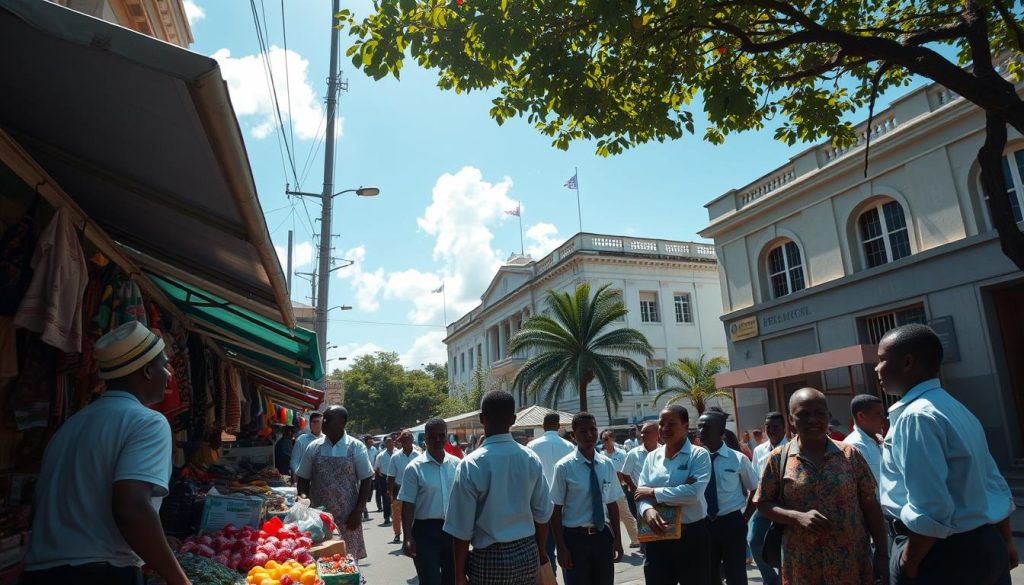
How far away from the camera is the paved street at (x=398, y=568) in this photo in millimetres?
7916

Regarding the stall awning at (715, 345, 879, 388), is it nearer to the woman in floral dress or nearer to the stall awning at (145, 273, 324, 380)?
the woman in floral dress

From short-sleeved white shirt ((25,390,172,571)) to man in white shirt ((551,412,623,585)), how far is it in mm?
3391

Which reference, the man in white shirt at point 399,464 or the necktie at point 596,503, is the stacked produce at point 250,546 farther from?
the man in white shirt at point 399,464

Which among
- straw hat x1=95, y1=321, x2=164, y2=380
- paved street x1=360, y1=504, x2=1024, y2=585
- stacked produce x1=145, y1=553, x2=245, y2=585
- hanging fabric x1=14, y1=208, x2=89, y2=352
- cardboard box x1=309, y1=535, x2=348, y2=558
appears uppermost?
hanging fabric x1=14, y1=208, x2=89, y2=352

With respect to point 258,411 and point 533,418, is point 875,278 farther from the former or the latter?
point 258,411

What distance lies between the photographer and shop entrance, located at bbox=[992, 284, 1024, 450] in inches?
573

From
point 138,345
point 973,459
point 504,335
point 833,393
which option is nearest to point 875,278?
point 833,393

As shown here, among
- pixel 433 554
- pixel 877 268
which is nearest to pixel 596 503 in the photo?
pixel 433 554

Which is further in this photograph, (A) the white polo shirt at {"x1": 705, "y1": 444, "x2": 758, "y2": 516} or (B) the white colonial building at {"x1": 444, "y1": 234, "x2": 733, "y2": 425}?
(B) the white colonial building at {"x1": 444, "y1": 234, "x2": 733, "y2": 425}

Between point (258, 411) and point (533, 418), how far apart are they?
1213 cm

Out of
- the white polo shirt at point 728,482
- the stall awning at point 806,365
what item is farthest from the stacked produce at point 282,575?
the stall awning at point 806,365

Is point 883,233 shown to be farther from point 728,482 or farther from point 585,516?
point 585,516

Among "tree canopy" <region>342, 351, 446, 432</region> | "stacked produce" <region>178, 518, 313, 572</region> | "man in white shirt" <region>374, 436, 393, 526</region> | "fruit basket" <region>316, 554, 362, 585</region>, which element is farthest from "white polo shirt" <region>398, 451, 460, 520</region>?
"tree canopy" <region>342, 351, 446, 432</region>

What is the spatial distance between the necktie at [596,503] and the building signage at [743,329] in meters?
17.6
